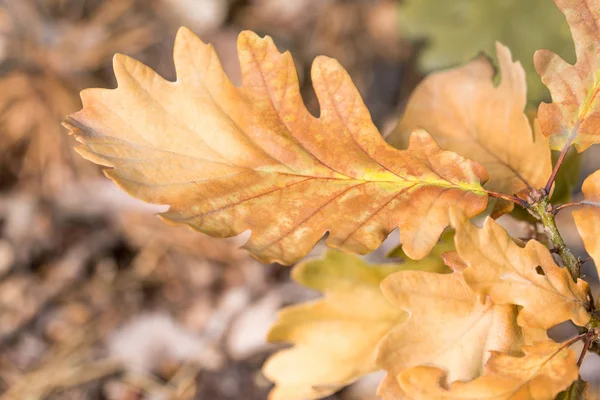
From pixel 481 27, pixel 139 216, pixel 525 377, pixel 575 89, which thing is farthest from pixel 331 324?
pixel 139 216

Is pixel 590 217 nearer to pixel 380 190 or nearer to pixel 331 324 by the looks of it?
pixel 380 190

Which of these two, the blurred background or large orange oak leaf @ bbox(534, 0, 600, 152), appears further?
the blurred background

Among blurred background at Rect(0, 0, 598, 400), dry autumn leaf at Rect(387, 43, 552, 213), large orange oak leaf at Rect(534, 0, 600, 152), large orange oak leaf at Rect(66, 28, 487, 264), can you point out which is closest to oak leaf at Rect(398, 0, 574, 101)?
blurred background at Rect(0, 0, 598, 400)

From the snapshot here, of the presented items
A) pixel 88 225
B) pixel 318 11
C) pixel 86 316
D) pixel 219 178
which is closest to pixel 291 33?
pixel 318 11

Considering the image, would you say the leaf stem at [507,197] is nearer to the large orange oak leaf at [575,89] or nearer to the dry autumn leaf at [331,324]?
the large orange oak leaf at [575,89]

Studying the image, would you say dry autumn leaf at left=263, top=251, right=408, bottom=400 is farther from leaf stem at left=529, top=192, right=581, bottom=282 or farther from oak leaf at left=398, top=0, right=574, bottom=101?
oak leaf at left=398, top=0, right=574, bottom=101
